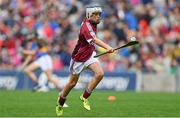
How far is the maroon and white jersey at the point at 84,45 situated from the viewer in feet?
48.0

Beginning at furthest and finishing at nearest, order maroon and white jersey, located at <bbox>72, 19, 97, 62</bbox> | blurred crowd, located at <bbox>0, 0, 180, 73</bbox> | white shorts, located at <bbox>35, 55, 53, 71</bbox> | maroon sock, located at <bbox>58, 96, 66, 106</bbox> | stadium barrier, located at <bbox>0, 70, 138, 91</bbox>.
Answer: blurred crowd, located at <bbox>0, 0, 180, 73</bbox> → stadium barrier, located at <bbox>0, 70, 138, 91</bbox> → white shorts, located at <bbox>35, 55, 53, 71</bbox> → maroon sock, located at <bbox>58, 96, 66, 106</bbox> → maroon and white jersey, located at <bbox>72, 19, 97, 62</bbox>

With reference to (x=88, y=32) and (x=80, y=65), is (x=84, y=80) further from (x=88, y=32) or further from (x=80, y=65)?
(x=88, y=32)

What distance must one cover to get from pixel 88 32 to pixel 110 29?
15.6m

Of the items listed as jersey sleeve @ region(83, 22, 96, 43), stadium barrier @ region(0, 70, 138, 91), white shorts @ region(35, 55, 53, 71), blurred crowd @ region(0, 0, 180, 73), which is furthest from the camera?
blurred crowd @ region(0, 0, 180, 73)

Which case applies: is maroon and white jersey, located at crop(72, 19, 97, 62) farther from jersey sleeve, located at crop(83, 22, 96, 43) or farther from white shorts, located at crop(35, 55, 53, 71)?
white shorts, located at crop(35, 55, 53, 71)

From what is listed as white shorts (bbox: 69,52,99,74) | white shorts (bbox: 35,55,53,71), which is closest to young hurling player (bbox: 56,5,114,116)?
white shorts (bbox: 69,52,99,74)

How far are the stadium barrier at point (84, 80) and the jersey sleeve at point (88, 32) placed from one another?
13.1 metres

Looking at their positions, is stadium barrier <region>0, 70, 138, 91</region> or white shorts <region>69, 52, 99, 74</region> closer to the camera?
white shorts <region>69, 52, 99, 74</region>

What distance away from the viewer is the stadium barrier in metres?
27.8

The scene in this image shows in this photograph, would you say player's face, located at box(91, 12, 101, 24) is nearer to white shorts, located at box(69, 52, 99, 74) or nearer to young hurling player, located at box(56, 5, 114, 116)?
young hurling player, located at box(56, 5, 114, 116)

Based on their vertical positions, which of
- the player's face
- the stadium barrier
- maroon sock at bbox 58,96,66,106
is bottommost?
the stadium barrier

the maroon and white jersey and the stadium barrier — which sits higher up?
the maroon and white jersey

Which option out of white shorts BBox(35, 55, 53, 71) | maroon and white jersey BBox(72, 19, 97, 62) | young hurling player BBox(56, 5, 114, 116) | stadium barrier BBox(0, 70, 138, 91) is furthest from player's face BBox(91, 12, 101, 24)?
stadium barrier BBox(0, 70, 138, 91)

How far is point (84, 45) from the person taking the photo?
48.7ft
